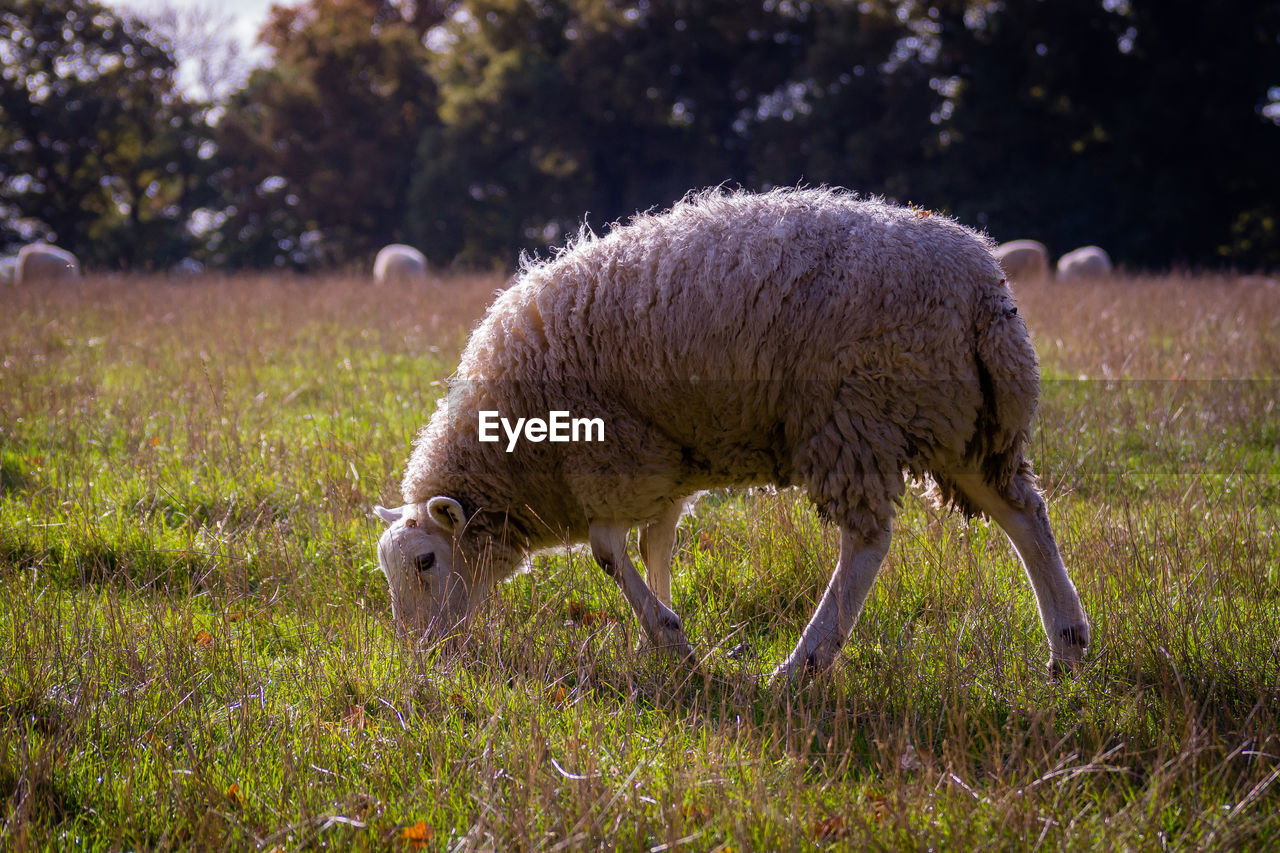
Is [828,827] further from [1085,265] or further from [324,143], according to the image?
[324,143]

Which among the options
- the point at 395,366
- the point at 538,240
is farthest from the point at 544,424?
the point at 538,240

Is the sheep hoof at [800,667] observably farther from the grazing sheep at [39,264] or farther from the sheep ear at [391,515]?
the grazing sheep at [39,264]

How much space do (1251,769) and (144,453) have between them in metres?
5.18

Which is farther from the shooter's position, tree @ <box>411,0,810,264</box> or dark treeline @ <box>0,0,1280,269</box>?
tree @ <box>411,0,810,264</box>

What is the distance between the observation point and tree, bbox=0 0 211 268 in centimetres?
2703

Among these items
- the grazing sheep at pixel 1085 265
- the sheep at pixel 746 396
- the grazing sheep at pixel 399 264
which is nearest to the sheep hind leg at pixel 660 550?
the sheep at pixel 746 396

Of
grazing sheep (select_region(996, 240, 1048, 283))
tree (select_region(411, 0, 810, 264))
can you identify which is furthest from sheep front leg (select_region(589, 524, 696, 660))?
tree (select_region(411, 0, 810, 264))

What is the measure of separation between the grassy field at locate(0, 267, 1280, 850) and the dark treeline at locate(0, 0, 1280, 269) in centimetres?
1973

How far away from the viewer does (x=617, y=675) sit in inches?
121

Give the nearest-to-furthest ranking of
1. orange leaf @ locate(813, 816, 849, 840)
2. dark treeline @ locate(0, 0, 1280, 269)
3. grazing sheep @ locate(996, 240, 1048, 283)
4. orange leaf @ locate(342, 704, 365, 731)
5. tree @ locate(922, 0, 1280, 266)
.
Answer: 1. orange leaf @ locate(813, 816, 849, 840)
2. orange leaf @ locate(342, 704, 365, 731)
3. grazing sheep @ locate(996, 240, 1048, 283)
4. tree @ locate(922, 0, 1280, 266)
5. dark treeline @ locate(0, 0, 1280, 269)

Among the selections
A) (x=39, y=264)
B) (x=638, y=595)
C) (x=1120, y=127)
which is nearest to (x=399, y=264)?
(x=39, y=264)

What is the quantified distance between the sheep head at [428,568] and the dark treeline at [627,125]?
22166mm

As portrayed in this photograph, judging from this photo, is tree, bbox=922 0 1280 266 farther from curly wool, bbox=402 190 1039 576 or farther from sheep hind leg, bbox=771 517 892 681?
sheep hind leg, bbox=771 517 892 681

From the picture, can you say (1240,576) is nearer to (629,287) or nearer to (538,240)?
(629,287)
